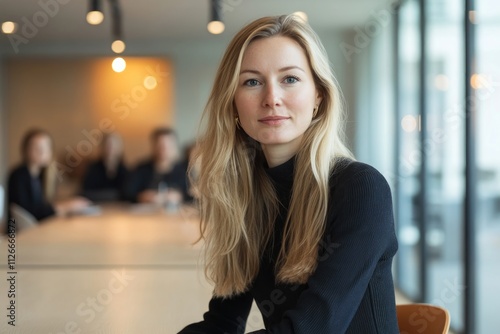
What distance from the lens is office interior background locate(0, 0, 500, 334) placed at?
3.54 metres

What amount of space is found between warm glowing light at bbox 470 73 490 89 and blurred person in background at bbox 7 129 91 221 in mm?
2932

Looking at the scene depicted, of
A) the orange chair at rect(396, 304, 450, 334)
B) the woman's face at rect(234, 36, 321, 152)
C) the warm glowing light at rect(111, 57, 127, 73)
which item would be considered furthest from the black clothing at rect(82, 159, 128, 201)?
the woman's face at rect(234, 36, 321, 152)

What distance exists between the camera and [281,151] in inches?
55.2

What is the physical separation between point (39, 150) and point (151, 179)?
3.55ft

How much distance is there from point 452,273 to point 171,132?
8.23 ft

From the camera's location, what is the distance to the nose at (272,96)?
4.32 feet

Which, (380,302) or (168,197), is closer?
(380,302)

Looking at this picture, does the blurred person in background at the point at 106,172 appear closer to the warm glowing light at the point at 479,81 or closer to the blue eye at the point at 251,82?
the warm glowing light at the point at 479,81

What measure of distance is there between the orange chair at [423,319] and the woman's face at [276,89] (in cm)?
52

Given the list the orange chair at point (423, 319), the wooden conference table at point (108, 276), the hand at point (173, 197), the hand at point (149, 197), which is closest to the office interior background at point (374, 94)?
the hand at point (149, 197)

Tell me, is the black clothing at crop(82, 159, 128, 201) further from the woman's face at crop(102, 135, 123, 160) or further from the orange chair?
the orange chair

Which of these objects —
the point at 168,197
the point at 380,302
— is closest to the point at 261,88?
the point at 380,302

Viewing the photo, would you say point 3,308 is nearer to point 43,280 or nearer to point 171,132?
point 43,280

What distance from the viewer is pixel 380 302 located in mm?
1285
